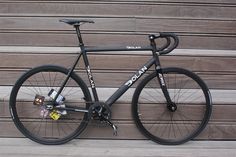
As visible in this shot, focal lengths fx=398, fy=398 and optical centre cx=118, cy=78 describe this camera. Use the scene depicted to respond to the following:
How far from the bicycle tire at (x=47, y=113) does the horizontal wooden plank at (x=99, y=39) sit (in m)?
0.55

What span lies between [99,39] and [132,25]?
1.27ft

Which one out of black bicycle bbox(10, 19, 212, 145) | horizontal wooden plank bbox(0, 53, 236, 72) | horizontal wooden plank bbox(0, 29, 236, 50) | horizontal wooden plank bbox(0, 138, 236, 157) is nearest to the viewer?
horizontal wooden plank bbox(0, 138, 236, 157)

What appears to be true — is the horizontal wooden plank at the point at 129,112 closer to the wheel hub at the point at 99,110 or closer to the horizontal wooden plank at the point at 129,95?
the horizontal wooden plank at the point at 129,95

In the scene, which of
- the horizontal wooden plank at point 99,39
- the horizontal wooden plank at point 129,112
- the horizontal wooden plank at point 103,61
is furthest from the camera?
the horizontal wooden plank at point 99,39

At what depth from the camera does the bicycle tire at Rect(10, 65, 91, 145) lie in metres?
3.23

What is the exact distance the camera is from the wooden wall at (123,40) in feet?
11.2

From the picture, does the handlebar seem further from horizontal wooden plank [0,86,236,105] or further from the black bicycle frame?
horizontal wooden plank [0,86,236,105]

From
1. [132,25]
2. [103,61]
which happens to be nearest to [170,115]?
[103,61]

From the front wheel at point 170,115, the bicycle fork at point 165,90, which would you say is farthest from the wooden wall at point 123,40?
the bicycle fork at point 165,90

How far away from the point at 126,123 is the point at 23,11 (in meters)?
1.80

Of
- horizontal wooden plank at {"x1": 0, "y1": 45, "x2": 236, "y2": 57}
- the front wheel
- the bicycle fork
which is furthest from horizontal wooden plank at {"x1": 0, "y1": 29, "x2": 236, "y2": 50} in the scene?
the bicycle fork

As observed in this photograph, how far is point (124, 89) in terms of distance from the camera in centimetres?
328

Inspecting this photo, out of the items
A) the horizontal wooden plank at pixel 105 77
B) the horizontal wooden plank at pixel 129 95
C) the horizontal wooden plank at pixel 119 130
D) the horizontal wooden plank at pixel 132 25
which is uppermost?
the horizontal wooden plank at pixel 132 25

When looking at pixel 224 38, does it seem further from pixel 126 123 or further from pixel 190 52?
pixel 126 123
